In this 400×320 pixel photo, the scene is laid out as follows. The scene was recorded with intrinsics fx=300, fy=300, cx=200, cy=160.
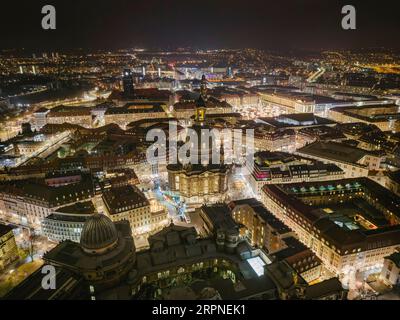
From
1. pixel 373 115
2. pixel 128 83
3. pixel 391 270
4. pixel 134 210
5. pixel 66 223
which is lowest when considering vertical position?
pixel 391 270

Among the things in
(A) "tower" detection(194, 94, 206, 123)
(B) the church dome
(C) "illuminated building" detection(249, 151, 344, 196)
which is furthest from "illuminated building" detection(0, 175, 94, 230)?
(C) "illuminated building" detection(249, 151, 344, 196)

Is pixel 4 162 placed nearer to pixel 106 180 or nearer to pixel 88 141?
pixel 88 141

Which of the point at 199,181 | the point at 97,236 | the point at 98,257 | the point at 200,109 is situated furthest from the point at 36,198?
the point at 200,109

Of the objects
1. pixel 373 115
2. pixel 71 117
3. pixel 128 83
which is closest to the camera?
pixel 71 117

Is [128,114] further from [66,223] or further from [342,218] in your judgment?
[342,218]

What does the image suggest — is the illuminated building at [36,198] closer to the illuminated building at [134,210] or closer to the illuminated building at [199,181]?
the illuminated building at [134,210]

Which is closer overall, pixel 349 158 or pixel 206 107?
pixel 349 158

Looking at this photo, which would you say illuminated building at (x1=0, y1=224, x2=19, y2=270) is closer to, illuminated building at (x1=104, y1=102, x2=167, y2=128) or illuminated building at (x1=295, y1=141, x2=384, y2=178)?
illuminated building at (x1=295, y1=141, x2=384, y2=178)

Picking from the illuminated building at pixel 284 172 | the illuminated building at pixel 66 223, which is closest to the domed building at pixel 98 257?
the illuminated building at pixel 66 223
